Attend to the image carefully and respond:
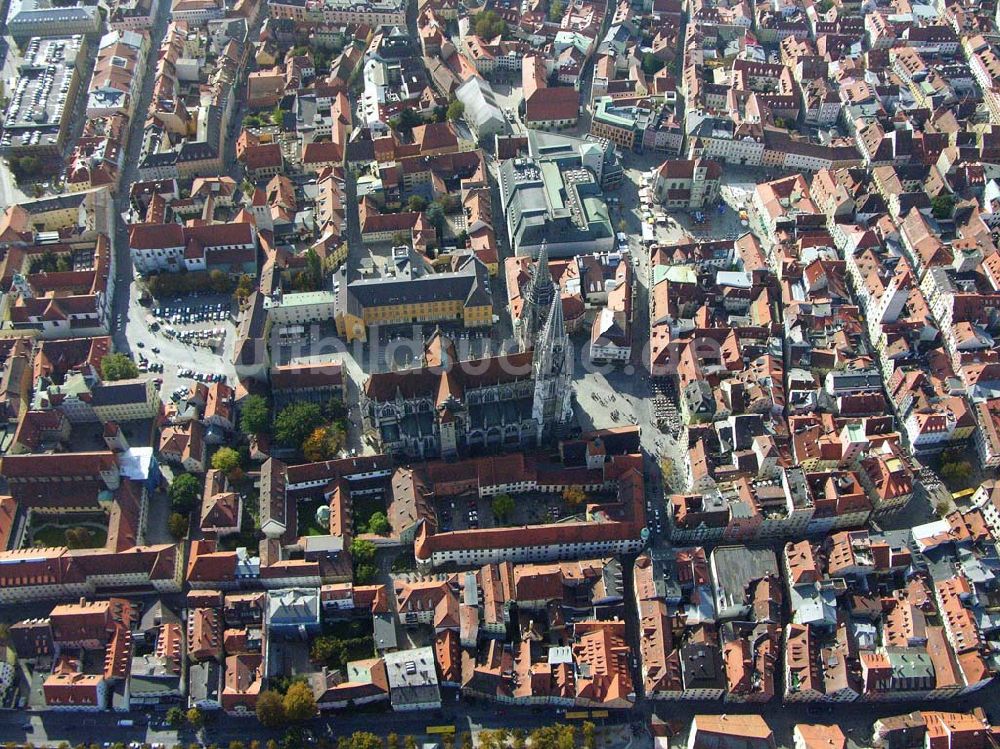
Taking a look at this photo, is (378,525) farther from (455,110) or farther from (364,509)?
(455,110)

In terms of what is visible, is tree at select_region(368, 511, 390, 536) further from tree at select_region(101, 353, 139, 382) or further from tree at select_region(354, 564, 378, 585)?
tree at select_region(101, 353, 139, 382)

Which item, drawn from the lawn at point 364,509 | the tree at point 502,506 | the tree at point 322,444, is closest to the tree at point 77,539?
the tree at point 322,444

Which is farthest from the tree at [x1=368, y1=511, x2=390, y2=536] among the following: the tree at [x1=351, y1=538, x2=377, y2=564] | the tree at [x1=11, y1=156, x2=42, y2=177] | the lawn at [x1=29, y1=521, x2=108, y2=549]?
the tree at [x1=11, y1=156, x2=42, y2=177]

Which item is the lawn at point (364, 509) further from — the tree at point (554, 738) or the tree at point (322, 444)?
the tree at point (554, 738)

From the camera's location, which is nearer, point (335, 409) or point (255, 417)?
point (255, 417)

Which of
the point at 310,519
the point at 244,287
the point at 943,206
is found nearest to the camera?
the point at 310,519

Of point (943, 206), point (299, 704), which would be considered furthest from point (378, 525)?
point (943, 206)
